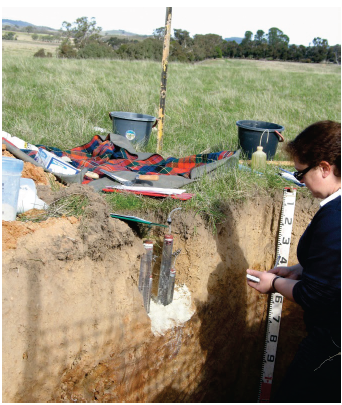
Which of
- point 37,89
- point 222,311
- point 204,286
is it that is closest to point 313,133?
point 204,286

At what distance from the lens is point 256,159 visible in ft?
16.3

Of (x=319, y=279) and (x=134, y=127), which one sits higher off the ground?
(x=134, y=127)

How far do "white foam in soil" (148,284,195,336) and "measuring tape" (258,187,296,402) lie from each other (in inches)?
43.2

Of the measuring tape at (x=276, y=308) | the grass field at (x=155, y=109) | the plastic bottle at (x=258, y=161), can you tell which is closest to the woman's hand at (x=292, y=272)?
the grass field at (x=155, y=109)

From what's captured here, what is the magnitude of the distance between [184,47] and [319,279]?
29280 millimetres

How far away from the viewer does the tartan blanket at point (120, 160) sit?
4.66 metres

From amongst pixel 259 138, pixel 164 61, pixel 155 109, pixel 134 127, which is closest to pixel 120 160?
pixel 134 127

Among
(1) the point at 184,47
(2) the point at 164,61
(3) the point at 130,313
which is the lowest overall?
(3) the point at 130,313

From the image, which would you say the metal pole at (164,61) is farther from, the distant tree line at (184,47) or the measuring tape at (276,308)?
the distant tree line at (184,47)

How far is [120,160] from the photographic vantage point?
16.4 ft

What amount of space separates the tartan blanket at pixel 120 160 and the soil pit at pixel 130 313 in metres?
0.97

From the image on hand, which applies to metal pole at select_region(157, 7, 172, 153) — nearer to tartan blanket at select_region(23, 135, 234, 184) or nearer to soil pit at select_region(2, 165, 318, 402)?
tartan blanket at select_region(23, 135, 234, 184)

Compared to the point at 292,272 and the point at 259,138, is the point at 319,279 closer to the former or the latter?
the point at 292,272

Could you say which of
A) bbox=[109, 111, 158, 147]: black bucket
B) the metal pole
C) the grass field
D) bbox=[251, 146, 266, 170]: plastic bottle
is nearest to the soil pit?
the grass field
